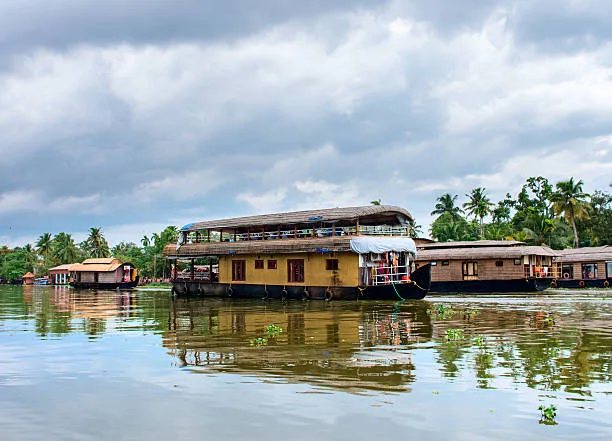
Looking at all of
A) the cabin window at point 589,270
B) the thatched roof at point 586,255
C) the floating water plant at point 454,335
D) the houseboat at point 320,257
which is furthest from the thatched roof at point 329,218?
the cabin window at point 589,270

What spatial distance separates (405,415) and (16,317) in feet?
57.5

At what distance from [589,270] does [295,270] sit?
22.1 m

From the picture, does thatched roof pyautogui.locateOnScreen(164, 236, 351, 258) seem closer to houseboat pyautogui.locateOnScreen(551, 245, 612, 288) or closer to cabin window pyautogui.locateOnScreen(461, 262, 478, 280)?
cabin window pyautogui.locateOnScreen(461, 262, 478, 280)

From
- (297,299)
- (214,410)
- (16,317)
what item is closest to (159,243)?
(297,299)

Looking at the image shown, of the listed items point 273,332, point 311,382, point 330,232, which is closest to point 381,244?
point 330,232

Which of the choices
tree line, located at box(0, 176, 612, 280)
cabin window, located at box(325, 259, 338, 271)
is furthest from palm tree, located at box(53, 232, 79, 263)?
cabin window, located at box(325, 259, 338, 271)

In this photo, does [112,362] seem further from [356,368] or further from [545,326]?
[545,326]

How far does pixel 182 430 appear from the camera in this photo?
6305mm

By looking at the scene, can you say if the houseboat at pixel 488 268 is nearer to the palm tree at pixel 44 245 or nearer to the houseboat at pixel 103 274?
the houseboat at pixel 103 274

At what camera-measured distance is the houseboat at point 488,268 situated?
3250 centimetres

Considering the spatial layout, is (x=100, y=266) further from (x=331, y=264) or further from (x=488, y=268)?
(x=488, y=268)

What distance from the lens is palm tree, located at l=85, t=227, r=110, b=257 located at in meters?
79.5

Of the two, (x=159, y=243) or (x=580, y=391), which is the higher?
(x=159, y=243)

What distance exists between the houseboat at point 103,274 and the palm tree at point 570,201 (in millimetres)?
36061
